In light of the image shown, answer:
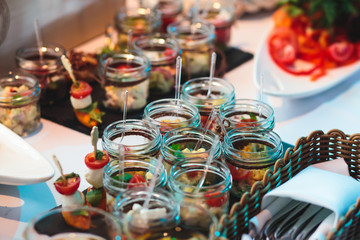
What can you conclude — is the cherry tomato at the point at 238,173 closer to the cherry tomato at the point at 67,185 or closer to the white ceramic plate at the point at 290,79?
the cherry tomato at the point at 67,185

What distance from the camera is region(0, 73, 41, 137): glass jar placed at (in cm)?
147

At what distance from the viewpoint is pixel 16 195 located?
1276 mm

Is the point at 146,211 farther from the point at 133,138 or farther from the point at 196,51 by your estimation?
the point at 196,51

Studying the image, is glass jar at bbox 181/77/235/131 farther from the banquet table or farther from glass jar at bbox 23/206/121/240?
glass jar at bbox 23/206/121/240

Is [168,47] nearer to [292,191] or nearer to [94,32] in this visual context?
[94,32]

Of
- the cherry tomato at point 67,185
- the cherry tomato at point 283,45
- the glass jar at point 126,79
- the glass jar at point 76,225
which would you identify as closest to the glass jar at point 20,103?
the glass jar at point 126,79

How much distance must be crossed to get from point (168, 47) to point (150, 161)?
0.83m

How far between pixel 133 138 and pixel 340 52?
1182 millimetres

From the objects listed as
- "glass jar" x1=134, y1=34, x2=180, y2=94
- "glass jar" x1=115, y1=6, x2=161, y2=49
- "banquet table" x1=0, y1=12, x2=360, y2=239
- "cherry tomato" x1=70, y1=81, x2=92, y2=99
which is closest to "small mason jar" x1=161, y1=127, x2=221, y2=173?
"banquet table" x1=0, y1=12, x2=360, y2=239

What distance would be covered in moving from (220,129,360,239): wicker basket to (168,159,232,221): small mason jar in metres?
0.05

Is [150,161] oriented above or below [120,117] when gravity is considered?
above

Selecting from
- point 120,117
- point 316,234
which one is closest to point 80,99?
point 120,117

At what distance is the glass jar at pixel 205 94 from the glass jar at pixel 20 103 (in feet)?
1.53

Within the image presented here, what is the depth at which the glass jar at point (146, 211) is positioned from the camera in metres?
0.88
